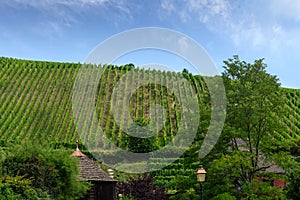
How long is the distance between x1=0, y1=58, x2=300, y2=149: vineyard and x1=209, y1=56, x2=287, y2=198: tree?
73.5 feet

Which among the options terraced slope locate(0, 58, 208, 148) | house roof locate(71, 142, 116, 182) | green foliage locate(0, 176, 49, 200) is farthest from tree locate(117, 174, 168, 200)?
terraced slope locate(0, 58, 208, 148)

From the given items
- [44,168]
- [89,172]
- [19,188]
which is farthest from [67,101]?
[19,188]

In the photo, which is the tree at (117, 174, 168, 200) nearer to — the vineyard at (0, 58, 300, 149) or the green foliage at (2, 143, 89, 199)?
the green foliage at (2, 143, 89, 199)

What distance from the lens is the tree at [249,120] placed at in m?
14.4

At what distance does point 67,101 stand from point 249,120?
41712mm

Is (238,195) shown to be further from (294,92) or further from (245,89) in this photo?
(294,92)

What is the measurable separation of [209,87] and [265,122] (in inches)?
89.2

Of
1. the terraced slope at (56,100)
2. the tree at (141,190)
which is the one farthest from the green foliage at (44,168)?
the terraced slope at (56,100)

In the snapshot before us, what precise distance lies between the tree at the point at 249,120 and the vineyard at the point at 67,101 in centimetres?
2239

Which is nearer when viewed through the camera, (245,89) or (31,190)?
(31,190)

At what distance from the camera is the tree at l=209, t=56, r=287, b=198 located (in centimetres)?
1439

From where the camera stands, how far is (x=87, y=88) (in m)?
59.2

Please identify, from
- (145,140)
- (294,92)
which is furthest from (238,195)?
(294,92)

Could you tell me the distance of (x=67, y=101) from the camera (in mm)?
54250
